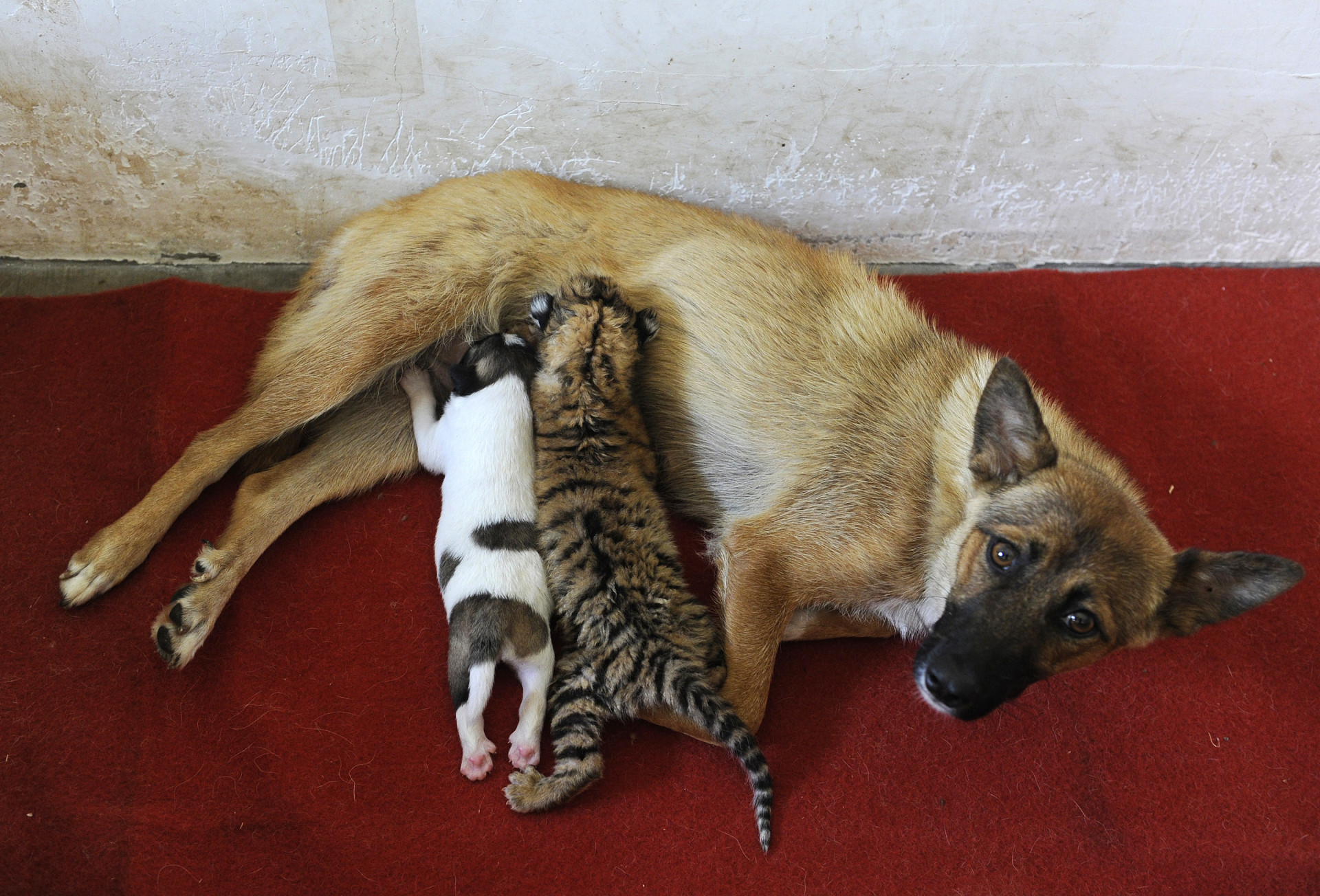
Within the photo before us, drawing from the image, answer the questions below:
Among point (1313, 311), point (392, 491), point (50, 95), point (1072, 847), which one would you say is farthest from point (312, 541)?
point (1313, 311)

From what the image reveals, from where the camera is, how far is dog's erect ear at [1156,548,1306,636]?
2.29 m

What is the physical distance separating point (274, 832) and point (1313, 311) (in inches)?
195

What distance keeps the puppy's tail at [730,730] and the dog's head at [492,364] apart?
3.89 feet

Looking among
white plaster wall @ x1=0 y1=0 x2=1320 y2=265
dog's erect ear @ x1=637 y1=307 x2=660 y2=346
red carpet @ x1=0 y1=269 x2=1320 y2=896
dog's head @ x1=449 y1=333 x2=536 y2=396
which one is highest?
white plaster wall @ x1=0 y1=0 x2=1320 y2=265

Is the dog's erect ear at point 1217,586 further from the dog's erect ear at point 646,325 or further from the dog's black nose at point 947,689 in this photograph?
the dog's erect ear at point 646,325

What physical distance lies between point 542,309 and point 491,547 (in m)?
0.86

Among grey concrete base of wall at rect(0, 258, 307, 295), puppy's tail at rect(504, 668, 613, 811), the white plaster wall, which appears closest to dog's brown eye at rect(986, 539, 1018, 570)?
puppy's tail at rect(504, 668, 613, 811)

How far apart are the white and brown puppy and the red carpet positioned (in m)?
0.18

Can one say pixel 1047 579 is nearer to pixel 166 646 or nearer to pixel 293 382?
pixel 293 382

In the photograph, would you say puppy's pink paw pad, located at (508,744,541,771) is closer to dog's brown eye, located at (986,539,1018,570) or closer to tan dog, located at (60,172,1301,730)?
tan dog, located at (60,172,1301,730)

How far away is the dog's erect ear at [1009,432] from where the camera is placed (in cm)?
237

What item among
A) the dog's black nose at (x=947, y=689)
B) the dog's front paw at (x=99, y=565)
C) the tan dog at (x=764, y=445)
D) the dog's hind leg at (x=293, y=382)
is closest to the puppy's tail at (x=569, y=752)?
the tan dog at (x=764, y=445)

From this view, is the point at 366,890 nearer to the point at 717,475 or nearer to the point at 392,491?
the point at 392,491

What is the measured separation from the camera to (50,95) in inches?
121
